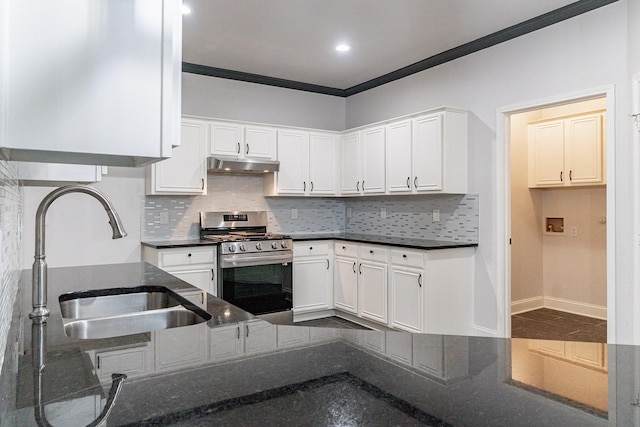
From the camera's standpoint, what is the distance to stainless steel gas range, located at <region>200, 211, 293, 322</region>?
4.19 meters

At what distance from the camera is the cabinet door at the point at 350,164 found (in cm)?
504

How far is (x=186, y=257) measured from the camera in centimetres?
407

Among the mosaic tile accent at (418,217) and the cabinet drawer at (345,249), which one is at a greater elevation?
the mosaic tile accent at (418,217)

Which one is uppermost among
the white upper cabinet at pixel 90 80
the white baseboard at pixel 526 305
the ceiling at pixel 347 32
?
the ceiling at pixel 347 32

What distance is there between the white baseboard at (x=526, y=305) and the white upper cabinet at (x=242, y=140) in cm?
337

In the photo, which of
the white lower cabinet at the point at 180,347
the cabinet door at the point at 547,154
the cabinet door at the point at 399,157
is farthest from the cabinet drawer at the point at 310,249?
the white lower cabinet at the point at 180,347

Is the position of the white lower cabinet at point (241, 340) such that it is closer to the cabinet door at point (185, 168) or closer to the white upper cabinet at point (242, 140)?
the cabinet door at point (185, 168)

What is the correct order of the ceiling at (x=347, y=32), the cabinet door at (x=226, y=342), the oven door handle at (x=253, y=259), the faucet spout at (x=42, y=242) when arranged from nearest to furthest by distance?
the cabinet door at (x=226, y=342), the faucet spout at (x=42, y=242), the ceiling at (x=347, y=32), the oven door handle at (x=253, y=259)

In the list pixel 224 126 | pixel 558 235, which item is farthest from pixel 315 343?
pixel 558 235

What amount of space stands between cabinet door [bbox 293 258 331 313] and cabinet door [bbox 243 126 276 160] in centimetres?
120

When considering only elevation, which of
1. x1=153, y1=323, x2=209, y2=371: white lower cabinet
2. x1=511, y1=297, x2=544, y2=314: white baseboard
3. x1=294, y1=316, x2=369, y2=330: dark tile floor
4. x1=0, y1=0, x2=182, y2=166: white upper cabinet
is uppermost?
x1=0, y1=0, x2=182, y2=166: white upper cabinet

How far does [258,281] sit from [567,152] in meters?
3.78

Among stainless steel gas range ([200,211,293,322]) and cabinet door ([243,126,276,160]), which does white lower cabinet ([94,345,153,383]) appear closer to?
stainless steel gas range ([200,211,293,322])

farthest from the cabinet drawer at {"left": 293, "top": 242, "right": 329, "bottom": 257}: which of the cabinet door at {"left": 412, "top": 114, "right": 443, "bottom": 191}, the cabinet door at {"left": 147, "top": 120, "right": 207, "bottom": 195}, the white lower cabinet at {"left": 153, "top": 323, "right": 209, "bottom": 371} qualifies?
the white lower cabinet at {"left": 153, "top": 323, "right": 209, "bottom": 371}
